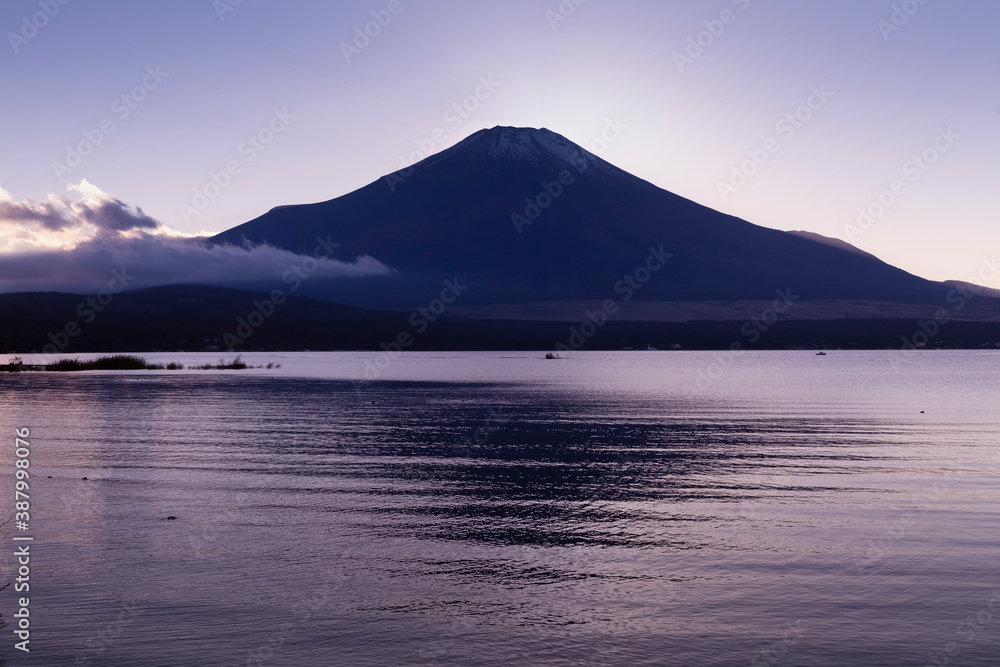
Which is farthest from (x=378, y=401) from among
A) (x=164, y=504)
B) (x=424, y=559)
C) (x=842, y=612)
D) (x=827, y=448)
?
(x=842, y=612)

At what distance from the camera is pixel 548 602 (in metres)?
17.9

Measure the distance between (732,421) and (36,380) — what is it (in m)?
86.1

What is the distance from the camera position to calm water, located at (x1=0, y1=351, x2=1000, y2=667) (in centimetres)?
1585

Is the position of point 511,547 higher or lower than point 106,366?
lower

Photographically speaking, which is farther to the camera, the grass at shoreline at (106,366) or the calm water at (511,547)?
the grass at shoreline at (106,366)

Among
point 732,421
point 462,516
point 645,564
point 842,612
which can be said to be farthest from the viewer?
point 732,421

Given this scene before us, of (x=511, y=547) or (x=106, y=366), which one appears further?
(x=106, y=366)

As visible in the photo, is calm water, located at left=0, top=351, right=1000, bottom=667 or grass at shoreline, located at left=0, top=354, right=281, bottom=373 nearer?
calm water, located at left=0, top=351, right=1000, bottom=667

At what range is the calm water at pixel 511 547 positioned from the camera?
1585 centimetres

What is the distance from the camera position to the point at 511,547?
22453mm

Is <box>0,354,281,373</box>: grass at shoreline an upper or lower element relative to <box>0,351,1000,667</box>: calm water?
upper

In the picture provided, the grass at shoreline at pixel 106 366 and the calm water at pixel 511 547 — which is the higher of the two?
the grass at shoreline at pixel 106 366

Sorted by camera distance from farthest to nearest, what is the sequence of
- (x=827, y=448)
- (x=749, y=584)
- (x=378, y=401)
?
(x=378, y=401) < (x=827, y=448) < (x=749, y=584)

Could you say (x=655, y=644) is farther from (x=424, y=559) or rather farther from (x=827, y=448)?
(x=827, y=448)
